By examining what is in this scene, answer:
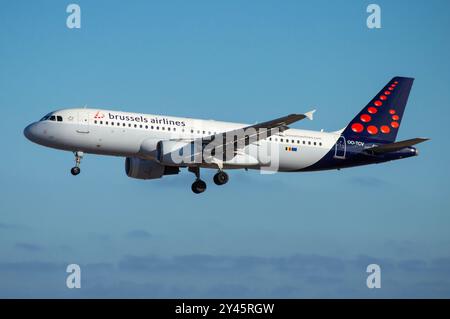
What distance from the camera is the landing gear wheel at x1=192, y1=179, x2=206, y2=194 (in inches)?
2304

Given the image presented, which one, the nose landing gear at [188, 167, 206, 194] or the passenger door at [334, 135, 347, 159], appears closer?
the nose landing gear at [188, 167, 206, 194]

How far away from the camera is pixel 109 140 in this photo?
53.3 meters

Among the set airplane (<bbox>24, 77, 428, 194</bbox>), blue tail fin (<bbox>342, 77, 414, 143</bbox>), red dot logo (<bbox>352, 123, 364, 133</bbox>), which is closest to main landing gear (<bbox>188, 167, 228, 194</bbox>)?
airplane (<bbox>24, 77, 428, 194</bbox>)

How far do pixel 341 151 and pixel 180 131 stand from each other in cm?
1183

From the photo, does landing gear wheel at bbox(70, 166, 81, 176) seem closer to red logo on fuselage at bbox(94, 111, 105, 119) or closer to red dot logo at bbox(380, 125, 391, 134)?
red logo on fuselage at bbox(94, 111, 105, 119)

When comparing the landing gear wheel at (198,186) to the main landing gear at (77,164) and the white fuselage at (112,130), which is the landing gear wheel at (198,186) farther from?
the main landing gear at (77,164)

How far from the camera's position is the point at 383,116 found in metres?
63.6

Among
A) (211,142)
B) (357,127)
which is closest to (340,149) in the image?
(357,127)

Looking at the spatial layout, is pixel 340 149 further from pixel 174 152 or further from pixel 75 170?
pixel 75 170
